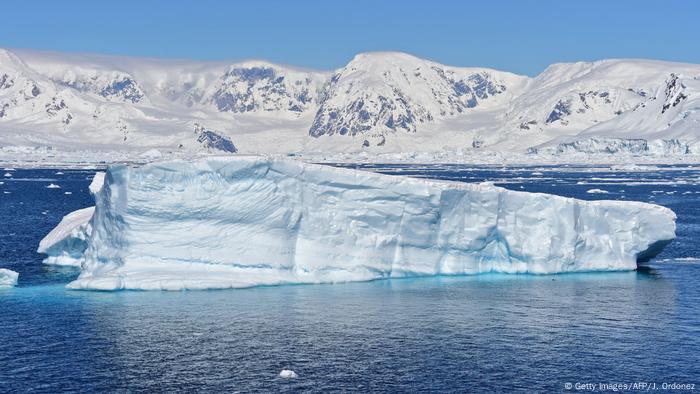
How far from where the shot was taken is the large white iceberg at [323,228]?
1448 inches

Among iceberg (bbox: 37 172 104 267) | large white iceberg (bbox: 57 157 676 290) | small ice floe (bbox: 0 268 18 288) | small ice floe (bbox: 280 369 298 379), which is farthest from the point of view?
iceberg (bbox: 37 172 104 267)

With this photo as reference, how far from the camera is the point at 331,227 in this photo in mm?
38344

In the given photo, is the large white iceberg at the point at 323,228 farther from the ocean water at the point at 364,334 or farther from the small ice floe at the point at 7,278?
the small ice floe at the point at 7,278

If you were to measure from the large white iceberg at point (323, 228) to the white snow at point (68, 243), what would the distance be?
3390mm

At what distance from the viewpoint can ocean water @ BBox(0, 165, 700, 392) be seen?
81.4ft

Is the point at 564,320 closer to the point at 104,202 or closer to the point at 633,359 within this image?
the point at 633,359

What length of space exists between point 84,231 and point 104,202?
3.63 m

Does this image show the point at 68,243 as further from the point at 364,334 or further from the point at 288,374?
the point at 288,374

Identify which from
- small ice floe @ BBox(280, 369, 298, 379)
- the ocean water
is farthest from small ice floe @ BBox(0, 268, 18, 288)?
small ice floe @ BBox(280, 369, 298, 379)

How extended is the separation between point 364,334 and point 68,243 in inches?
733

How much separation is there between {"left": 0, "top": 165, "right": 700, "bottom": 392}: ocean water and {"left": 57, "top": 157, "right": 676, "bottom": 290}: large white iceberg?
3.16 ft

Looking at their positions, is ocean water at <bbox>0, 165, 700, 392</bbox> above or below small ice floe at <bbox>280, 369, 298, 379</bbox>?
above

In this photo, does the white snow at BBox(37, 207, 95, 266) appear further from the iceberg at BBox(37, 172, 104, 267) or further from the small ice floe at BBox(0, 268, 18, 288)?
the small ice floe at BBox(0, 268, 18, 288)

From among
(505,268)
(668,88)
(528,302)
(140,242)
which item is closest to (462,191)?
(505,268)
